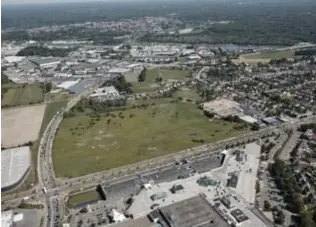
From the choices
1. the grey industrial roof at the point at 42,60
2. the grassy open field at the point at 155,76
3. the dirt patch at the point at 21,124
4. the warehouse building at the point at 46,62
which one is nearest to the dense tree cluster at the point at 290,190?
the dirt patch at the point at 21,124

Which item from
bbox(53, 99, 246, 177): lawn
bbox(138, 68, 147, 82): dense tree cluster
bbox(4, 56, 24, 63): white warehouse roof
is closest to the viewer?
bbox(53, 99, 246, 177): lawn

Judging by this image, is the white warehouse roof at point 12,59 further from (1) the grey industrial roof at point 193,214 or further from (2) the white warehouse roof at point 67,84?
(1) the grey industrial roof at point 193,214

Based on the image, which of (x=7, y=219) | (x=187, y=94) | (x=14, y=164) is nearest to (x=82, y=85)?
(x=187, y=94)

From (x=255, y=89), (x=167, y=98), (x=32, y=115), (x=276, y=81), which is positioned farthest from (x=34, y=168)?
(x=276, y=81)

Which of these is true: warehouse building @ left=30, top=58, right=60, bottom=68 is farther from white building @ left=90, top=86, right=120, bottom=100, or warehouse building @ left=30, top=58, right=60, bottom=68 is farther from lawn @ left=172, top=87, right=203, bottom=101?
lawn @ left=172, top=87, right=203, bottom=101

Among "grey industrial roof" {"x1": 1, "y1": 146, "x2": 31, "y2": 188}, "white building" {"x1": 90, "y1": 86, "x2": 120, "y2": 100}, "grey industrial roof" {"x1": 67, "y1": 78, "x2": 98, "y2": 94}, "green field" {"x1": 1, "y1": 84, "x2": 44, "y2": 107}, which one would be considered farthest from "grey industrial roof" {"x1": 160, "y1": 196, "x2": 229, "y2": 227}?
"grey industrial roof" {"x1": 67, "y1": 78, "x2": 98, "y2": 94}

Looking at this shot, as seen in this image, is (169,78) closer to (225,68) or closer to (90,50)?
(225,68)

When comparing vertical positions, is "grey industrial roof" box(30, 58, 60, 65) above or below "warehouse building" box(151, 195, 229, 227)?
above
